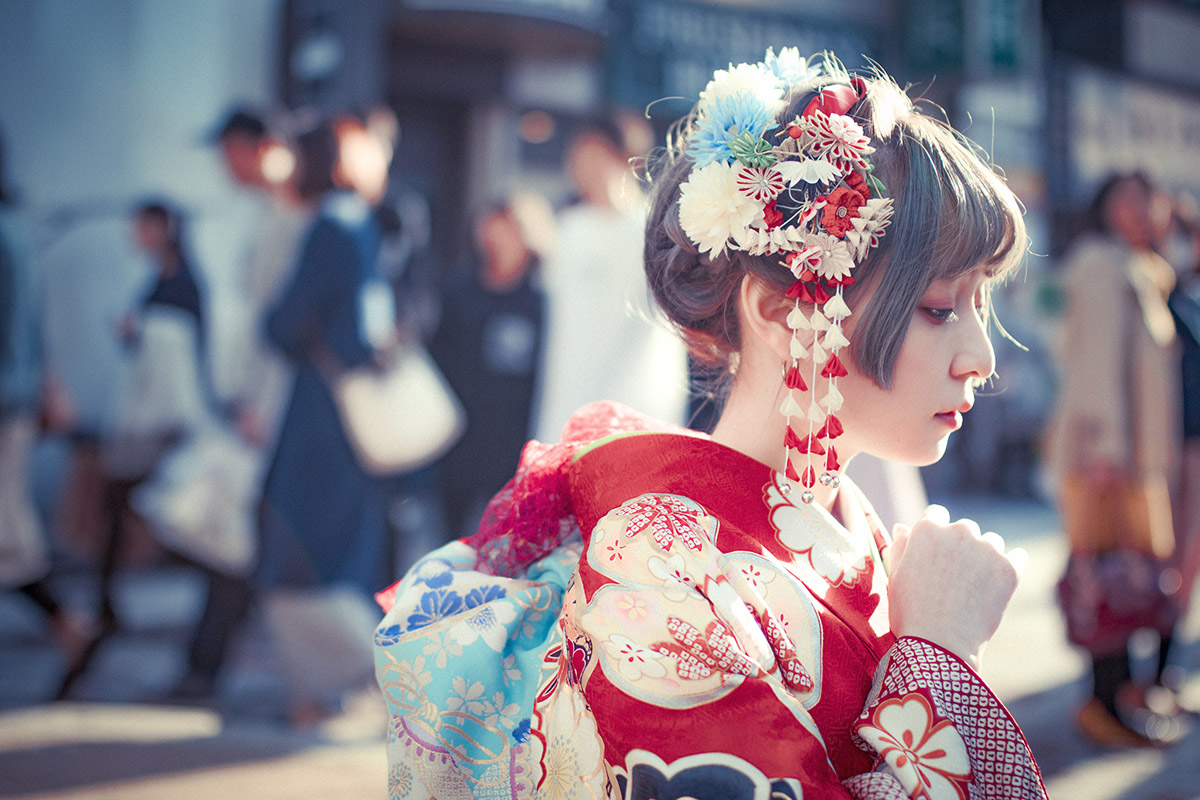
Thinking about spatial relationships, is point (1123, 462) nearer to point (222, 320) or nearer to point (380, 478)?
point (380, 478)

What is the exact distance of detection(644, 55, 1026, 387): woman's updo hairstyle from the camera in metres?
1.14

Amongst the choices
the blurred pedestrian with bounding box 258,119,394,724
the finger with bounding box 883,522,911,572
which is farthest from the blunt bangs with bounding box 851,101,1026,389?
the blurred pedestrian with bounding box 258,119,394,724

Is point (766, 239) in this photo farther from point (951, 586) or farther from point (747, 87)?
point (951, 586)

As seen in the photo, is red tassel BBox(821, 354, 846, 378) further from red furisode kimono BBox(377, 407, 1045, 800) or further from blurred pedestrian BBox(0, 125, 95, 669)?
blurred pedestrian BBox(0, 125, 95, 669)

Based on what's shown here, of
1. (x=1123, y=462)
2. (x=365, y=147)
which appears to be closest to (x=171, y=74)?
(x=365, y=147)

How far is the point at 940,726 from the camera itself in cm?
101

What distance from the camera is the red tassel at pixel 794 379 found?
118cm

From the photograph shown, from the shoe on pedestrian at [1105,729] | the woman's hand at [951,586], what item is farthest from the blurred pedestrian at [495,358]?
the woman's hand at [951,586]

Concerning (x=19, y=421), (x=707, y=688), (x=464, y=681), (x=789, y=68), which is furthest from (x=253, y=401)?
(x=707, y=688)

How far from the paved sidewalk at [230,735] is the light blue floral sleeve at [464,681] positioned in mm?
1820

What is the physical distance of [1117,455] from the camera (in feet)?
11.6

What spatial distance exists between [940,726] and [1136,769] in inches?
106

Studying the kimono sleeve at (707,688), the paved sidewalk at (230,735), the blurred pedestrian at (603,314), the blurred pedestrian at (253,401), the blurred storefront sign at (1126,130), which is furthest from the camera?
the blurred storefront sign at (1126,130)

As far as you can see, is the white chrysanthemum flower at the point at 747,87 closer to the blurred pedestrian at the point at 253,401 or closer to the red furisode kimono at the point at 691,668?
the red furisode kimono at the point at 691,668
